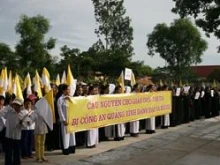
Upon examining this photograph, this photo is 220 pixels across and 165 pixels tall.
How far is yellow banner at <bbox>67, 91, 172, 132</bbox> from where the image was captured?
1015 cm

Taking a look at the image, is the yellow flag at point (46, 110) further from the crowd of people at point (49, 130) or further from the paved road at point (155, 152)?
the paved road at point (155, 152)

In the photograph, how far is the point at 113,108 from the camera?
11.8m

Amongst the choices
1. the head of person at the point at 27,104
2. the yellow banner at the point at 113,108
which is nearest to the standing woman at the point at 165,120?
the yellow banner at the point at 113,108

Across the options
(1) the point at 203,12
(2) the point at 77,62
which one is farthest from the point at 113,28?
(1) the point at 203,12

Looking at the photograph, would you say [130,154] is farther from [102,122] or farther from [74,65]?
[74,65]

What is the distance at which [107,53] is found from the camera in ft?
164

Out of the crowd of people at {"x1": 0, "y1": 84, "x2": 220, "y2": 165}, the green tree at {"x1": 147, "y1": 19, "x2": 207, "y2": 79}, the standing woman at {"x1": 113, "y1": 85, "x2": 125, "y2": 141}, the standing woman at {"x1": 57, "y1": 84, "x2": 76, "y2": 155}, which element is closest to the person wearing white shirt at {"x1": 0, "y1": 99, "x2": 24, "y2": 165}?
the crowd of people at {"x1": 0, "y1": 84, "x2": 220, "y2": 165}

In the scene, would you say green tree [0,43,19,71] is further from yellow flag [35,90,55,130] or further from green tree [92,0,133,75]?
yellow flag [35,90,55,130]

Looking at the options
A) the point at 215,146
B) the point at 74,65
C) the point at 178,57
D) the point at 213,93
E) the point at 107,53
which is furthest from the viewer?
the point at 178,57

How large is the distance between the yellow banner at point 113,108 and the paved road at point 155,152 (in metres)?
0.62

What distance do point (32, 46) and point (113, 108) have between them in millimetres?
33234

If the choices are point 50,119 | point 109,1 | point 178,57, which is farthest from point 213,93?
point 178,57

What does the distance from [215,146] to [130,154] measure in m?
2.82

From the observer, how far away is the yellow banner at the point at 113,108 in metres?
10.1
